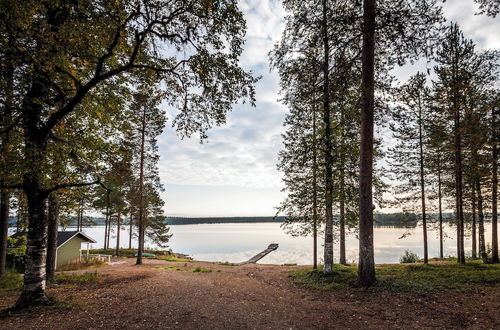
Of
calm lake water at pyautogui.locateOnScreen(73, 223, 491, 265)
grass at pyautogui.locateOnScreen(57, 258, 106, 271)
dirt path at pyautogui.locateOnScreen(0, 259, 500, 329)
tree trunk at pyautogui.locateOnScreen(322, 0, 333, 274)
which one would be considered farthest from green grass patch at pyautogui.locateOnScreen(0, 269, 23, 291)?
calm lake water at pyautogui.locateOnScreen(73, 223, 491, 265)

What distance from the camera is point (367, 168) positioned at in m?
8.46

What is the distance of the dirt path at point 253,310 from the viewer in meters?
5.32

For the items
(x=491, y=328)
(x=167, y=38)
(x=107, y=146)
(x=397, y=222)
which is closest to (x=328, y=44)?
(x=167, y=38)

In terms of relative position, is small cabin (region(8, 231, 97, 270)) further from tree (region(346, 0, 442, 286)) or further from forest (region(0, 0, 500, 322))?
tree (region(346, 0, 442, 286))

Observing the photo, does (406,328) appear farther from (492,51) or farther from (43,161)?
(492,51)

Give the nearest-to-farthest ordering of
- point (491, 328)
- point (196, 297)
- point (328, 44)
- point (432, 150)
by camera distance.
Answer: point (491, 328) < point (196, 297) < point (328, 44) < point (432, 150)

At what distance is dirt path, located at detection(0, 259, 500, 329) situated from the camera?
532 cm

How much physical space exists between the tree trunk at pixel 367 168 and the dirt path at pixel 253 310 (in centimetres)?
81

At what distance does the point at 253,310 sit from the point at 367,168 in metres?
5.70

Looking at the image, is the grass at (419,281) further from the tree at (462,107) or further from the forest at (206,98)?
the tree at (462,107)

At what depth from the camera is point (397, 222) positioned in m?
16.7

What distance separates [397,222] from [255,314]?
14.4 meters

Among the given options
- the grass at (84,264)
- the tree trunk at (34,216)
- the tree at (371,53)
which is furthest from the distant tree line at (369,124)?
the grass at (84,264)

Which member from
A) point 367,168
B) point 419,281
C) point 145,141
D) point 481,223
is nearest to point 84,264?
point 145,141
